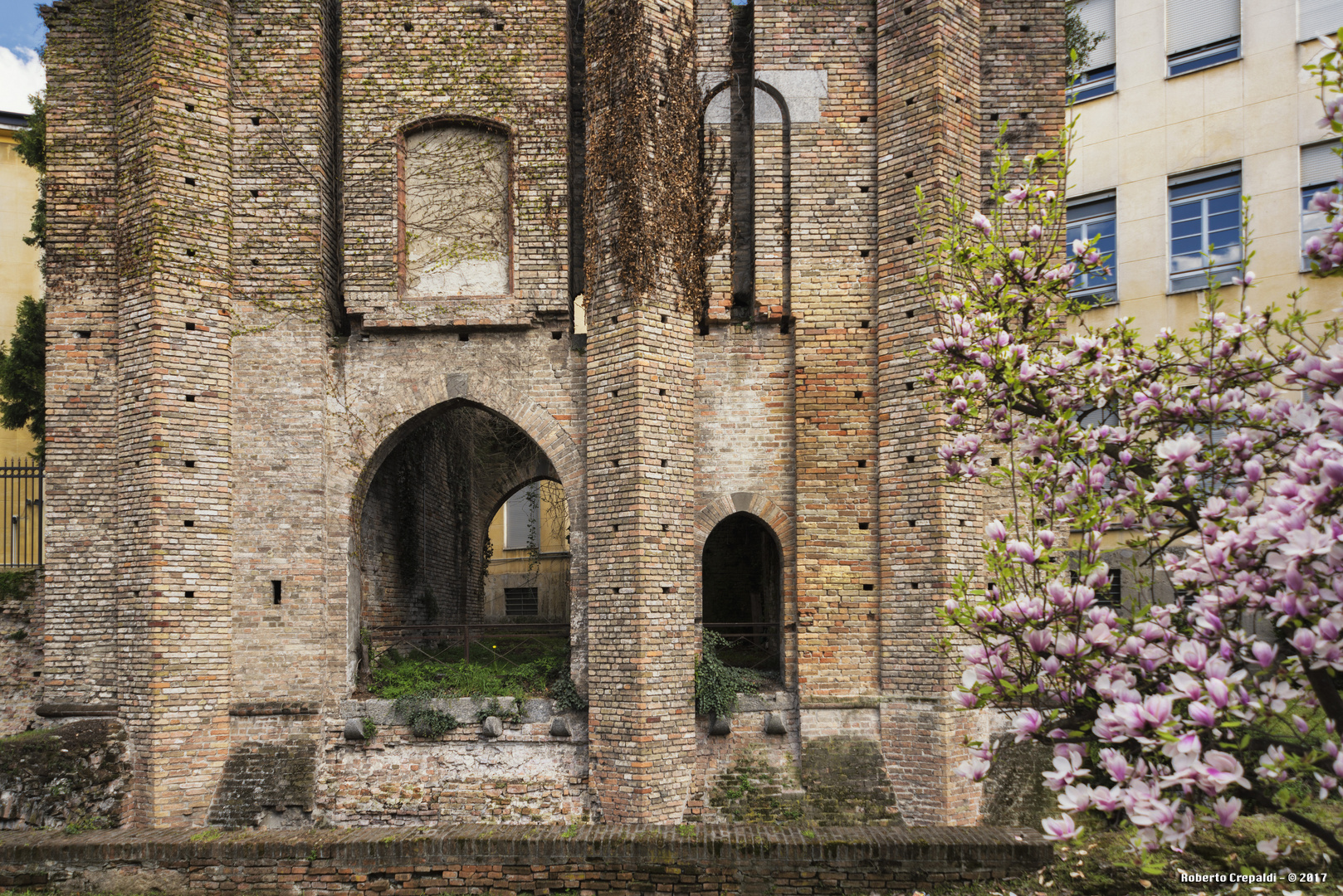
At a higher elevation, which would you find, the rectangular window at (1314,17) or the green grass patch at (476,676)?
the rectangular window at (1314,17)

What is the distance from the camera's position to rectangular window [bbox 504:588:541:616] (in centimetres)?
2556

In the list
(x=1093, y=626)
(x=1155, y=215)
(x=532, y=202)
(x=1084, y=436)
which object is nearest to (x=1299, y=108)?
(x=1155, y=215)

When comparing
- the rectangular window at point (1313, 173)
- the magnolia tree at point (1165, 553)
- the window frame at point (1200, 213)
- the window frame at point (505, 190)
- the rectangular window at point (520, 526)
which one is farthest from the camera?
the rectangular window at point (520, 526)

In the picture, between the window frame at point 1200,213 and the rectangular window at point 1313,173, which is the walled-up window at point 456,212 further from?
the rectangular window at point 1313,173

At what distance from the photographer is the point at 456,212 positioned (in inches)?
440

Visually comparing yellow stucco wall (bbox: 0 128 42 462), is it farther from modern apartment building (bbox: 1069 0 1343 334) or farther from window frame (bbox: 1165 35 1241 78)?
window frame (bbox: 1165 35 1241 78)

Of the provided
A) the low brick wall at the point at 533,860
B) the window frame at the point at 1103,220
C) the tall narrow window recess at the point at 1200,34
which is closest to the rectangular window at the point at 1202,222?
the window frame at the point at 1103,220

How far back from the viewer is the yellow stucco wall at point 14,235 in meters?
20.5

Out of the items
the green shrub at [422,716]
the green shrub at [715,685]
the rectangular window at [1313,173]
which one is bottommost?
the green shrub at [422,716]

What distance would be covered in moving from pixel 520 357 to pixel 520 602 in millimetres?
15977

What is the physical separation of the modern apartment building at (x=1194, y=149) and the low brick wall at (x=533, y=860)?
8.42 metres

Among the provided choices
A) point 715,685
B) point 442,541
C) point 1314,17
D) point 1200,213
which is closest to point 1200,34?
point 1314,17

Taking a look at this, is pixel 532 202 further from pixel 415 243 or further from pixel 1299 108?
pixel 1299 108

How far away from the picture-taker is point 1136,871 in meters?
8.23
